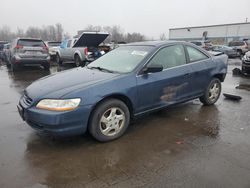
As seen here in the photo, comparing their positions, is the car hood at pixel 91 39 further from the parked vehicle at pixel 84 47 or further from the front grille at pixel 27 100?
the front grille at pixel 27 100

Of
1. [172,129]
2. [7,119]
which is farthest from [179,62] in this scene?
[7,119]

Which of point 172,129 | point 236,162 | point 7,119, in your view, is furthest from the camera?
point 7,119

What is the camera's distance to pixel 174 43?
16.5ft

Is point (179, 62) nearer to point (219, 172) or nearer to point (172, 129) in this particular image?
point (172, 129)

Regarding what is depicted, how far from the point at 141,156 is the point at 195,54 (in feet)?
9.56

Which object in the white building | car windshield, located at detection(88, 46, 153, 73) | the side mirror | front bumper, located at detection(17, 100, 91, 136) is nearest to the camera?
front bumper, located at detection(17, 100, 91, 136)

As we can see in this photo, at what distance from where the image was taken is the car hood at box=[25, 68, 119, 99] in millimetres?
3654

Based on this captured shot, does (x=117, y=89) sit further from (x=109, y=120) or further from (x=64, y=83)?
(x=64, y=83)

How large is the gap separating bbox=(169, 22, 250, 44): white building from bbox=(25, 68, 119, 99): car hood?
4294 centimetres

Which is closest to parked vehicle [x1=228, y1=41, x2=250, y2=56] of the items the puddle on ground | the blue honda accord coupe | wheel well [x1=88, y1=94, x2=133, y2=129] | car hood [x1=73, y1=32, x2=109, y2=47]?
car hood [x1=73, y1=32, x2=109, y2=47]

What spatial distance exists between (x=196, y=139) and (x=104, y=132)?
150 cm

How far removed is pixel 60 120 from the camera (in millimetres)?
3424

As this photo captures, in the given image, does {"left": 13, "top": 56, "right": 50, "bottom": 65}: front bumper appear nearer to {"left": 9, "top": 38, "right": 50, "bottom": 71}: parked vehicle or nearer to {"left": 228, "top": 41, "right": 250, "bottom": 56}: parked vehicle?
{"left": 9, "top": 38, "right": 50, "bottom": 71}: parked vehicle

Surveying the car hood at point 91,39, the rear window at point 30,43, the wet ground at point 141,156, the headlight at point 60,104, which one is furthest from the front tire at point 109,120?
the car hood at point 91,39
